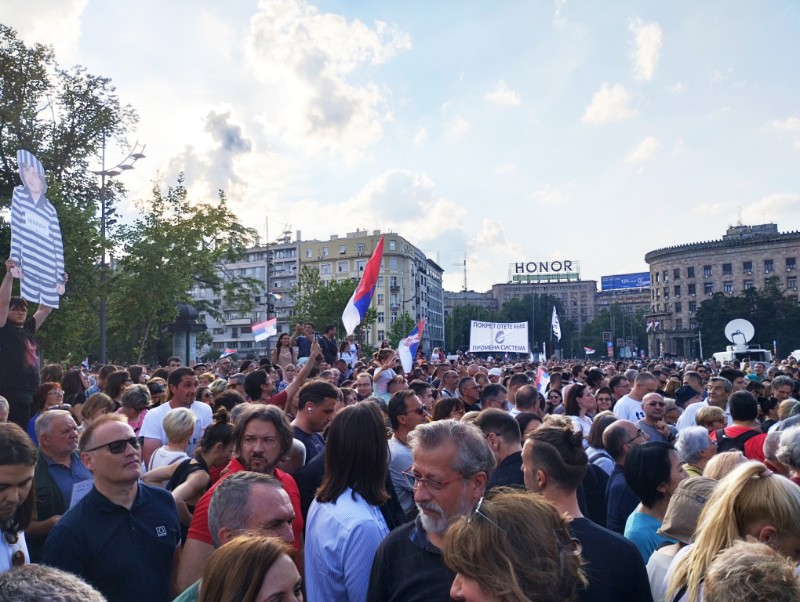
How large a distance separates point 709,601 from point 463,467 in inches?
50.8

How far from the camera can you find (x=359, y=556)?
3.54m

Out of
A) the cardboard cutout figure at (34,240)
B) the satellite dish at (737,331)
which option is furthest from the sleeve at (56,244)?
the satellite dish at (737,331)

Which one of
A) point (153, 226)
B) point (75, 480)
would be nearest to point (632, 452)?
point (75, 480)

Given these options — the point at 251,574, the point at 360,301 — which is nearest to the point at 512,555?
the point at 251,574

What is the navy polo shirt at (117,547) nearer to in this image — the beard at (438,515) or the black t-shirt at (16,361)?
the beard at (438,515)

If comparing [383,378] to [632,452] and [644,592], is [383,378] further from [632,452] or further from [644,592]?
[644,592]

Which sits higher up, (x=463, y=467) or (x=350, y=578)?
(x=463, y=467)

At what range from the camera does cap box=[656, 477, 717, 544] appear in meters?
3.53

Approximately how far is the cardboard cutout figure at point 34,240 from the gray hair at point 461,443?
5.98 m

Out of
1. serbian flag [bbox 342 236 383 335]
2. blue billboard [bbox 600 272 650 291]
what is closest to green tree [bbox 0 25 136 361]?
serbian flag [bbox 342 236 383 335]

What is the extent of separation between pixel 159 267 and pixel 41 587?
3250cm

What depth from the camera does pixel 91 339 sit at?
45.0m

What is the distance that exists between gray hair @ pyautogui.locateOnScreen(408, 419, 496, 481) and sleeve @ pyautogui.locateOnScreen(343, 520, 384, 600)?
526 mm

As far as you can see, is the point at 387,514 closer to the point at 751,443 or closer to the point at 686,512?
the point at 686,512
